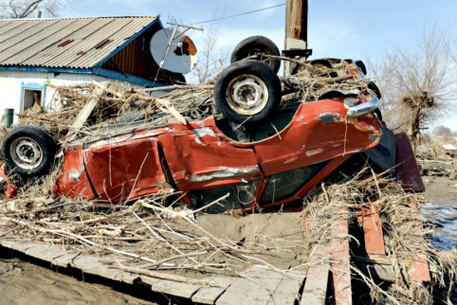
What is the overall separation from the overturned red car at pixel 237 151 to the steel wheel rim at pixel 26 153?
0.01 meters

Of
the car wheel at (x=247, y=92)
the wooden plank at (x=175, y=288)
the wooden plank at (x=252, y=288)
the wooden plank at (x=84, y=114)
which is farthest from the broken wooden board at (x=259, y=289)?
the wooden plank at (x=84, y=114)

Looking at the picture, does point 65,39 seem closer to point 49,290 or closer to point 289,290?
point 49,290

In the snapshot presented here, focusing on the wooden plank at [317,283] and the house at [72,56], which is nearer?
the wooden plank at [317,283]

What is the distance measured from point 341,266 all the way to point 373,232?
2.97 feet

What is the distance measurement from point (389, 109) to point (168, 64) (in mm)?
13854

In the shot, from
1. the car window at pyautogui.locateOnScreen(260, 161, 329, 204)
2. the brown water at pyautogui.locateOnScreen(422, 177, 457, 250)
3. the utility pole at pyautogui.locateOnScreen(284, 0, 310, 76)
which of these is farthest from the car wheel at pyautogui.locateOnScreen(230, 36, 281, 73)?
the brown water at pyautogui.locateOnScreen(422, 177, 457, 250)

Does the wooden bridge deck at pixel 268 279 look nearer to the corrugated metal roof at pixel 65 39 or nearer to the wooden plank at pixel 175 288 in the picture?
the wooden plank at pixel 175 288

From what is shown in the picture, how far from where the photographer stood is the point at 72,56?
13789 millimetres

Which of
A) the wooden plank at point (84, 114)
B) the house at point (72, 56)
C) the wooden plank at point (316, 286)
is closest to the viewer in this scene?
the wooden plank at point (316, 286)

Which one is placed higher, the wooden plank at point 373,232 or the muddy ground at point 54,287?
the wooden plank at point 373,232

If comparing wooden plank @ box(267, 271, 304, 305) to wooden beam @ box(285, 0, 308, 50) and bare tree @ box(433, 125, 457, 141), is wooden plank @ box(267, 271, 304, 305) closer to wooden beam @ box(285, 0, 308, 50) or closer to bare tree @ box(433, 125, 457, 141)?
wooden beam @ box(285, 0, 308, 50)

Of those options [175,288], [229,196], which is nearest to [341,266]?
[175,288]

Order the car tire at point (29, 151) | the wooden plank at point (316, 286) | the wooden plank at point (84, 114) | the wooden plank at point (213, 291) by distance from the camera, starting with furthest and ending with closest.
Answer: the wooden plank at point (84, 114) → the car tire at point (29, 151) → the wooden plank at point (213, 291) → the wooden plank at point (316, 286)

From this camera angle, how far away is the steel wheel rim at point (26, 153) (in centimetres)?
475
